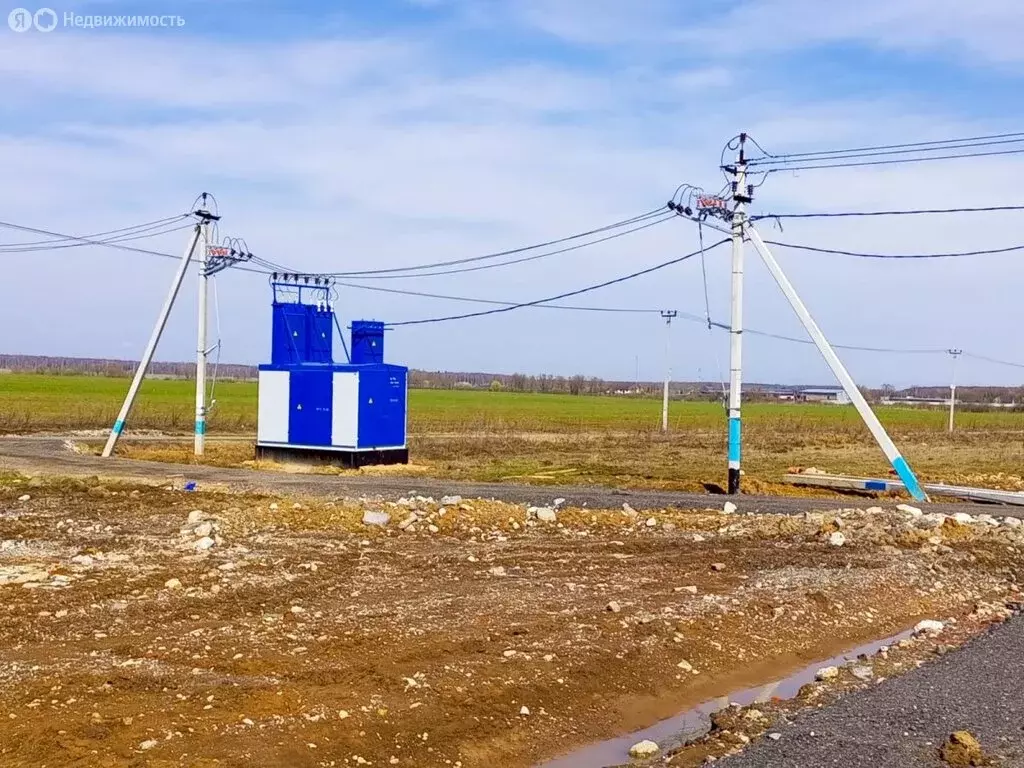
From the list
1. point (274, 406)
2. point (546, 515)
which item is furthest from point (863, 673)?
point (274, 406)

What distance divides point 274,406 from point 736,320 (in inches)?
533

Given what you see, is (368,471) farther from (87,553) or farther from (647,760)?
(647,760)

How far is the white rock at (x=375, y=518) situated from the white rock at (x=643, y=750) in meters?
9.38

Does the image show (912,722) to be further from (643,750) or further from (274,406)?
(274,406)

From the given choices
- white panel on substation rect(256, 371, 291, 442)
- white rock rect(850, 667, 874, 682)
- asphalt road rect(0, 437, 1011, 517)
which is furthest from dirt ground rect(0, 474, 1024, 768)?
white panel on substation rect(256, 371, 291, 442)

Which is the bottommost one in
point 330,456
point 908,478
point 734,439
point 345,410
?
point 330,456

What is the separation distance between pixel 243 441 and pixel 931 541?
1136 inches

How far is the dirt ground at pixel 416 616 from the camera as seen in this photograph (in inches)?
282

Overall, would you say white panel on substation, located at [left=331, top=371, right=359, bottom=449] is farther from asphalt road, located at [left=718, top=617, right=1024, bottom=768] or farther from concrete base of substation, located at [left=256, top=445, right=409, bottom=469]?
asphalt road, located at [left=718, top=617, right=1024, bottom=768]

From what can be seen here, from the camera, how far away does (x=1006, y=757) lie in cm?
667

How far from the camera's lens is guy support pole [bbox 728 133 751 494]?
20.5 metres

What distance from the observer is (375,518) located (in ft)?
53.7

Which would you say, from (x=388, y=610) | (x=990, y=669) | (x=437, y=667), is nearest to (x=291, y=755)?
(x=437, y=667)

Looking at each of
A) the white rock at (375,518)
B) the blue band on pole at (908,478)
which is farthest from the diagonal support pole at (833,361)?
the white rock at (375,518)
